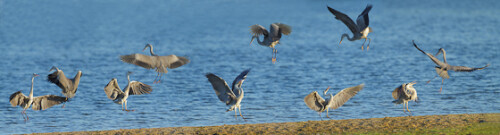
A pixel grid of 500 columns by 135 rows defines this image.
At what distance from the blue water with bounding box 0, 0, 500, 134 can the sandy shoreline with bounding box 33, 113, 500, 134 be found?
183cm

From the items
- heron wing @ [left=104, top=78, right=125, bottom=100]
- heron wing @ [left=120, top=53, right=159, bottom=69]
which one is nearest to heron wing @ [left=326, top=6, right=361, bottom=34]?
heron wing @ [left=120, top=53, right=159, bottom=69]

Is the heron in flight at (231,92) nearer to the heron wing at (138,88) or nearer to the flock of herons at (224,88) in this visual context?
the flock of herons at (224,88)

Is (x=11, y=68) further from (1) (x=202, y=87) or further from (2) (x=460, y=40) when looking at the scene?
(2) (x=460, y=40)

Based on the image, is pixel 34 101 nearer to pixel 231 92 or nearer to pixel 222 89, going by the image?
pixel 222 89

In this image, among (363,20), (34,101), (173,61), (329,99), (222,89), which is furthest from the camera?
(34,101)

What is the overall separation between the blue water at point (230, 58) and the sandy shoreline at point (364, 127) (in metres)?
1.83

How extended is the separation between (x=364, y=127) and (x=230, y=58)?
57.8 ft

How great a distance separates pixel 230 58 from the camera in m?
32.1

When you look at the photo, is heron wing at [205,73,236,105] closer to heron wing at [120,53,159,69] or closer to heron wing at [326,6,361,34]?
heron wing at [120,53,159,69]

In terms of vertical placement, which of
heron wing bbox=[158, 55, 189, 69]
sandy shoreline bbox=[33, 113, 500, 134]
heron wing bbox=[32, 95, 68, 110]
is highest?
heron wing bbox=[158, 55, 189, 69]

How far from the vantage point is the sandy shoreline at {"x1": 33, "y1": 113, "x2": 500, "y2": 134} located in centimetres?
1441

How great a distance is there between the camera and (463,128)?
46.6ft

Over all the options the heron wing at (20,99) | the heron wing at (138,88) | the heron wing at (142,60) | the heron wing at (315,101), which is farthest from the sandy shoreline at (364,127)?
the heron wing at (20,99)

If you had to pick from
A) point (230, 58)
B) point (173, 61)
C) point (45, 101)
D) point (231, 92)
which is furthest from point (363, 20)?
point (230, 58)
